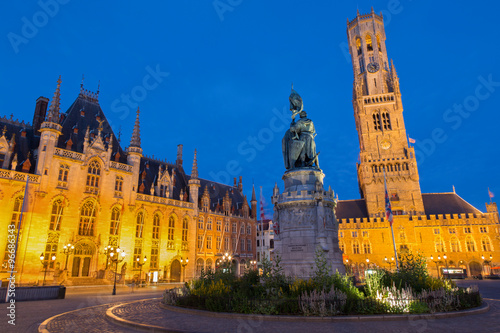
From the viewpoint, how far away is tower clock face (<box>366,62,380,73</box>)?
73.1 meters

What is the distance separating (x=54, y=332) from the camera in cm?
982

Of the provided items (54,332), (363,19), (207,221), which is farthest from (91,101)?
(363,19)

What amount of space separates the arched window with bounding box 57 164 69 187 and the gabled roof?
2911 mm

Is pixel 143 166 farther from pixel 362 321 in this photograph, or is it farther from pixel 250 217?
pixel 362 321

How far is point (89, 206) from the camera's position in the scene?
38.0 meters

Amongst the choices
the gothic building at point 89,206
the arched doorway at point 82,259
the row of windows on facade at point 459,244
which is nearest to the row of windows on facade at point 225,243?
the gothic building at point 89,206

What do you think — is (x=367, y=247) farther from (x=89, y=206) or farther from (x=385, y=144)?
(x=89, y=206)

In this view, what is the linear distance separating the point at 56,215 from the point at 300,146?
30.4m

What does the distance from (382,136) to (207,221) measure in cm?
4225

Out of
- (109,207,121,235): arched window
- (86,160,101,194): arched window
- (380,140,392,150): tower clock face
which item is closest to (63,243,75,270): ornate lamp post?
(109,207,121,235): arched window

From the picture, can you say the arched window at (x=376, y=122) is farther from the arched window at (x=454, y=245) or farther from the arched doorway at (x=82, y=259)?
the arched doorway at (x=82, y=259)

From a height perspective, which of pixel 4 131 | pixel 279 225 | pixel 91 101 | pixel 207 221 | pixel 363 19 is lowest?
pixel 279 225

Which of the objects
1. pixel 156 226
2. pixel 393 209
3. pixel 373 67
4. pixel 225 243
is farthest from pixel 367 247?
pixel 373 67

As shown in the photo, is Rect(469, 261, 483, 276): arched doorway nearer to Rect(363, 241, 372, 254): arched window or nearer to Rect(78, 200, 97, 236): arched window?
Rect(363, 241, 372, 254): arched window
